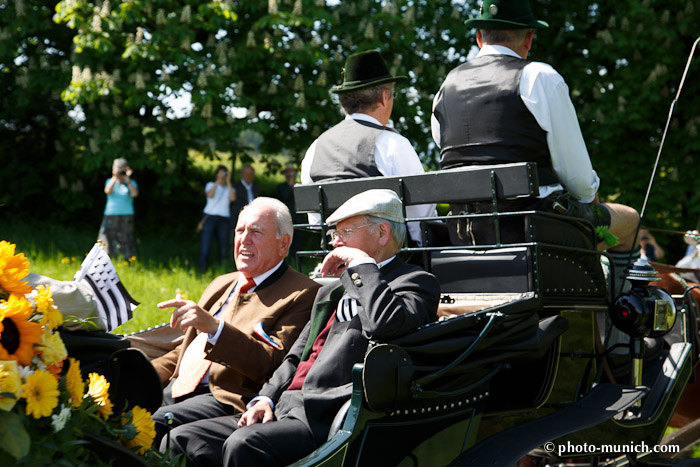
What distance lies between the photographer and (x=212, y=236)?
12.3 meters

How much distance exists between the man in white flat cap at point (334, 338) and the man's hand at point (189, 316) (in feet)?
1.10

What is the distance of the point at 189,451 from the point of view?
301 centimetres

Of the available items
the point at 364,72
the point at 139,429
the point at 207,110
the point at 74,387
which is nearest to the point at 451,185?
the point at 364,72

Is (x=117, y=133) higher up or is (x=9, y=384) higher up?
(x=117, y=133)

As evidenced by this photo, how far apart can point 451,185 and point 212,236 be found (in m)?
9.10

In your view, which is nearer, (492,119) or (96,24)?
(492,119)

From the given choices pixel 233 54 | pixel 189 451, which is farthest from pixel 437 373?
pixel 233 54

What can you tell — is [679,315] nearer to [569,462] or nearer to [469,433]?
[569,462]

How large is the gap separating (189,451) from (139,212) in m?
14.8

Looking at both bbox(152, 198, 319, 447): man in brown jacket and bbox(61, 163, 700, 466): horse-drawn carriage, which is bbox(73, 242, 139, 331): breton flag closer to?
bbox(152, 198, 319, 447): man in brown jacket

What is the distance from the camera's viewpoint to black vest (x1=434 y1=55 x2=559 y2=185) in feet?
12.3

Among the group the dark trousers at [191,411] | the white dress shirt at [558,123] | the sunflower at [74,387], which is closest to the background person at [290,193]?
the white dress shirt at [558,123]

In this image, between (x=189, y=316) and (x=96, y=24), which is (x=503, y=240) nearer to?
(x=189, y=316)

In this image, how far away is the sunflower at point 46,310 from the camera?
6.52ft
